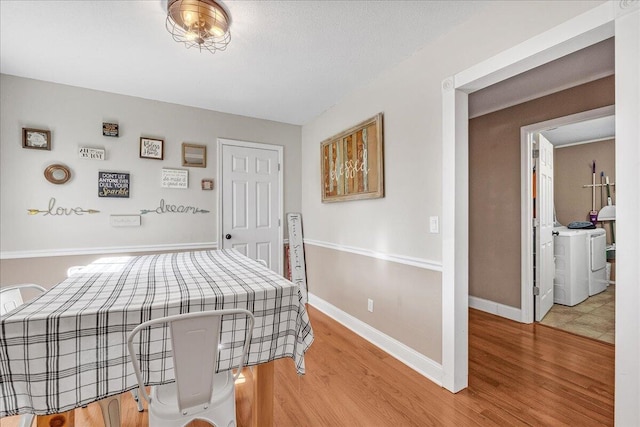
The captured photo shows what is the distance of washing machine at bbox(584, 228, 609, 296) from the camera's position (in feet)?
12.3

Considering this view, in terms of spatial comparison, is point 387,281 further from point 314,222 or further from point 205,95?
point 205,95

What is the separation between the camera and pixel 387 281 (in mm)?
2500

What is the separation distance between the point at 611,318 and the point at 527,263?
1.04 m

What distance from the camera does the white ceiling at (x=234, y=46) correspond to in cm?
173

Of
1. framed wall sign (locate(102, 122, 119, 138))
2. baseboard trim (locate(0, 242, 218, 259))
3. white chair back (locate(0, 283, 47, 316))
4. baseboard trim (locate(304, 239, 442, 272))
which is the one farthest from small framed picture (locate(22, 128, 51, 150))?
baseboard trim (locate(304, 239, 442, 272))

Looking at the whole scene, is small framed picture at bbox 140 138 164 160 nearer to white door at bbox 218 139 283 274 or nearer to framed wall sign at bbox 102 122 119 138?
framed wall sign at bbox 102 122 119 138

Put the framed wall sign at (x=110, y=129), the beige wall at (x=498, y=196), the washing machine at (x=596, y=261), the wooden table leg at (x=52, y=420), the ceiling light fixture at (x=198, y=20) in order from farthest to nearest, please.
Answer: the washing machine at (x=596, y=261)
the beige wall at (x=498, y=196)
the framed wall sign at (x=110, y=129)
the ceiling light fixture at (x=198, y=20)
the wooden table leg at (x=52, y=420)

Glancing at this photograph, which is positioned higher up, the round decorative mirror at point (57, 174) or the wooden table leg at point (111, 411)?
the round decorative mirror at point (57, 174)

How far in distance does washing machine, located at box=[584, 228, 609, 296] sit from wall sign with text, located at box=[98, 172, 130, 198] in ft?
18.1

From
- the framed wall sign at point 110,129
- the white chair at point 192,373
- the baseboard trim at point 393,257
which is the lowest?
the white chair at point 192,373

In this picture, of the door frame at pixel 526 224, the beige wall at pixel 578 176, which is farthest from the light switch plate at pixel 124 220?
the beige wall at pixel 578 176

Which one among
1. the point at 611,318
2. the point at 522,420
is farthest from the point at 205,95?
the point at 611,318

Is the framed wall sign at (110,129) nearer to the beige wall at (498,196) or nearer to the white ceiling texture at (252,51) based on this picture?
the white ceiling texture at (252,51)

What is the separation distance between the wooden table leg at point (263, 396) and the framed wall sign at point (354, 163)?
1.66 metres
